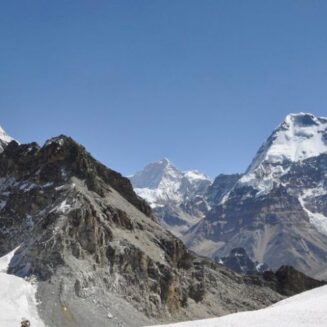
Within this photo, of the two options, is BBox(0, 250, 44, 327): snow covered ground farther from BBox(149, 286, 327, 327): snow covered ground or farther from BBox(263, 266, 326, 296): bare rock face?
BBox(263, 266, 326, 296): bare rock face

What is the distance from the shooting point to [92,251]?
114438 mm

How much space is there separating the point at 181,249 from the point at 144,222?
10.9 meters

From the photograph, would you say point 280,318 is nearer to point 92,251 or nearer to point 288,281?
point 92,251

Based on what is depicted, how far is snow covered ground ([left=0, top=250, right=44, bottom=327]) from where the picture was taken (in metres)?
80.6

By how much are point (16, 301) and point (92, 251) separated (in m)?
26.4

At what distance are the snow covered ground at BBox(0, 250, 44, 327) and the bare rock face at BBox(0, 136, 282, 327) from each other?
5.95 feet

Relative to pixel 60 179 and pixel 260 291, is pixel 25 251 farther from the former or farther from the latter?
pixel 260 291

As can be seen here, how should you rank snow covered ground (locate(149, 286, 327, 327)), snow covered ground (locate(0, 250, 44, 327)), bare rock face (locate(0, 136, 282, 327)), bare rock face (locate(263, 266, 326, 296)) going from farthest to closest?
bare rock face (locate(263, 266, 326, 296)), bare rock face (locate(0, 136, 282, 327)), snow covered ground (locate(0, 250, 44, 327)), snow covered ground (locate(149, 286, 327, 327))

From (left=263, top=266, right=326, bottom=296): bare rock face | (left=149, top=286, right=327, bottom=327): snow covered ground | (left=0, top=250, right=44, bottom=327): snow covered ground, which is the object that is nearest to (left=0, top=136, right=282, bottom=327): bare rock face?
(left=0, top=250, right=44, bottom=327): snow covered ground

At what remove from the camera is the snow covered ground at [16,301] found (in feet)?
265

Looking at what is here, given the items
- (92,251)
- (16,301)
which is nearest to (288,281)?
(92,251)

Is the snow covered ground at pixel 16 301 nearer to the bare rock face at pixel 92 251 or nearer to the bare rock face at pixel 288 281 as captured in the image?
the bare rock face at pixel 92 251

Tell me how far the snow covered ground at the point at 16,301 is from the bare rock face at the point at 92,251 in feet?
5.95

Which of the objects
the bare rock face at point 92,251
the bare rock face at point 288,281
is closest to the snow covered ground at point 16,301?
the bare rock face at point 92,251
